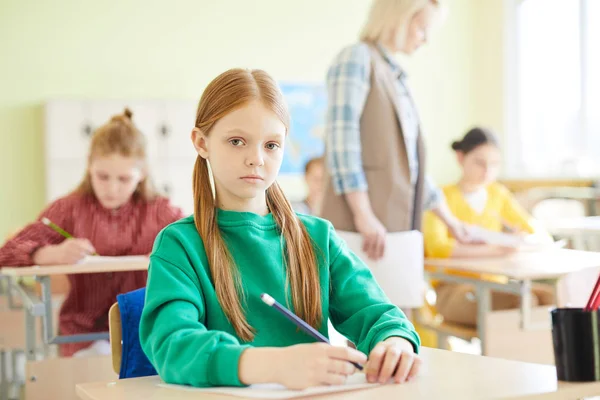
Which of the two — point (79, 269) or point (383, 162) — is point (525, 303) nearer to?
point (383, 162)

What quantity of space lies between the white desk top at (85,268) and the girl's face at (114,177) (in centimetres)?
26

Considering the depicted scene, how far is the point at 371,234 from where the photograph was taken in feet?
7.96

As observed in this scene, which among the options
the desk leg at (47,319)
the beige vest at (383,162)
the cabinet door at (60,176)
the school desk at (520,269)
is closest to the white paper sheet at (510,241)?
the school desk at (520,269)

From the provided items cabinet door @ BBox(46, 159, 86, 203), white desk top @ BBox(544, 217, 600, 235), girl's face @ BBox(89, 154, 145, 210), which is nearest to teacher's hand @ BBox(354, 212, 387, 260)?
girl's face @ BBox(89, 154, 145, 210)

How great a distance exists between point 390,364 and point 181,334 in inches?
11.0

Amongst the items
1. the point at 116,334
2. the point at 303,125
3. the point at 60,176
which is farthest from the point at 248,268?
the point at 303,125

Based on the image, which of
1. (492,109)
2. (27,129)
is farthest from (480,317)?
(492,109)

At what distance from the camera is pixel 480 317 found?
300 centimetres

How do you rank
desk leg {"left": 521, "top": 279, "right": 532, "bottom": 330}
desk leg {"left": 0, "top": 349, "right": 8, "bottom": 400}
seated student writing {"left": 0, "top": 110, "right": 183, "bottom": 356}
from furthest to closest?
desk leg {"left": 0, "top": 349, "right": 8, "bottom": 400}
desk leg {"left": 521, "top": 279, "right": 532, "bottom": 330}
seated student writing {"left": 0, "top": 110, "right": 183, "bottom": 356}

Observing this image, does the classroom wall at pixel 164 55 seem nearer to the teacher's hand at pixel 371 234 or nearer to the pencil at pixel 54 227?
the pencil at pixel 54 227

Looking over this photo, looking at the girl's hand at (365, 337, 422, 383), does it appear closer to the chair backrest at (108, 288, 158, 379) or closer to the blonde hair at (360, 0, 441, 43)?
the chair backrest at (108, 288, 158, 379)

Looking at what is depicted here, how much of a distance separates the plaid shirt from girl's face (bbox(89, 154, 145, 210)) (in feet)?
2.11

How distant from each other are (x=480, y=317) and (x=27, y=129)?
364 centimetres

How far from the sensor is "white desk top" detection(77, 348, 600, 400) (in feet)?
3.43
